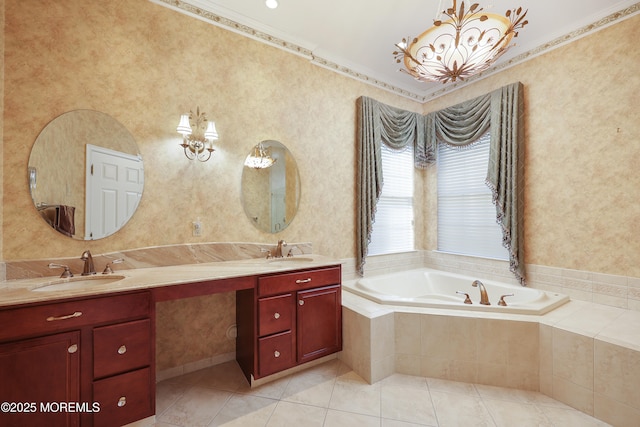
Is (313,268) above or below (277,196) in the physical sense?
below

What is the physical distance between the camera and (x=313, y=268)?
2.23 meters

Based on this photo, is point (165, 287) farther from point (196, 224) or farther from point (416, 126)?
point (416, 126)

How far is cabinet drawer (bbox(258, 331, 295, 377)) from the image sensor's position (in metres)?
1.98

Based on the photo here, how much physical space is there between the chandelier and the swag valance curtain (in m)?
1.19

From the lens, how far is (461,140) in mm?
3297

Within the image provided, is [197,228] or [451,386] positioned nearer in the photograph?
[451,386]

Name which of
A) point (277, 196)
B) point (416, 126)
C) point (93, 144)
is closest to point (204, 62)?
point (93, 144)

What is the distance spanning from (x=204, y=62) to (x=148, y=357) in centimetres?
228

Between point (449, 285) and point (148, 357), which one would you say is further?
point (449, 285)

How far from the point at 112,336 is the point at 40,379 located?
311 mm

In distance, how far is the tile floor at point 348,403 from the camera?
167cm

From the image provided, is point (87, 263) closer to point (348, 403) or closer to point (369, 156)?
point (348, 403)

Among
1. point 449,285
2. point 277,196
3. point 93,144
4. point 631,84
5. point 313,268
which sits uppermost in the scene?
point 631,84

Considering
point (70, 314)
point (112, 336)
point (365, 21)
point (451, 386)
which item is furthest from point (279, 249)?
point (365, 21)
